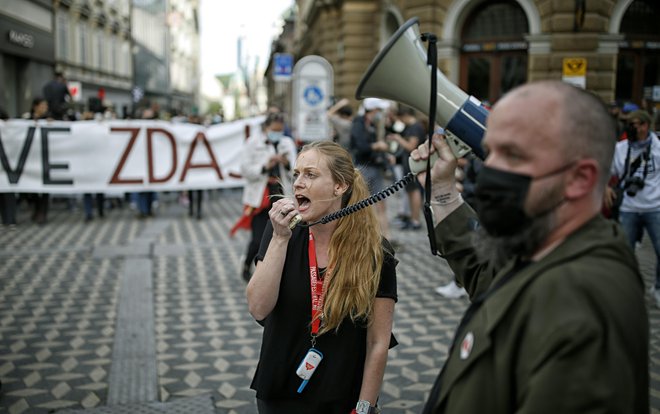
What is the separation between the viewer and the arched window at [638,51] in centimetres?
1598

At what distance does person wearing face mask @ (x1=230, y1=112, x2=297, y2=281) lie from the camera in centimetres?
708

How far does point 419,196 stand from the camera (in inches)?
422

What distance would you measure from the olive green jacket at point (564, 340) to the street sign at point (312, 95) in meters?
11.7

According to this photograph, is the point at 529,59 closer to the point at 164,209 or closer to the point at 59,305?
the point at 164,209

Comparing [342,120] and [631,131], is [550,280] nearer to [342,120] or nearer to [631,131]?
[631,131]

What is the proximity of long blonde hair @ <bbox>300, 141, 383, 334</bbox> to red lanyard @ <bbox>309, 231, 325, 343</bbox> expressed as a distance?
0.03m

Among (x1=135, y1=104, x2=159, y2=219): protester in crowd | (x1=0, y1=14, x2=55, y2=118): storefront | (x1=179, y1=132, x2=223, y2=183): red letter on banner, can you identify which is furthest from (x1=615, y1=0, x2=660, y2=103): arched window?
(x1=0, y1=14, x2=55, y2=118): storefront

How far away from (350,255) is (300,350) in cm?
40

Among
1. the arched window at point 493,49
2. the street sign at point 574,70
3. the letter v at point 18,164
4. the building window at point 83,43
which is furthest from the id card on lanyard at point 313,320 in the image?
the building window at point 83,43

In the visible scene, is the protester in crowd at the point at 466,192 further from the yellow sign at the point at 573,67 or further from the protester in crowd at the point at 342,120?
the yellow sign at the point at 573,67

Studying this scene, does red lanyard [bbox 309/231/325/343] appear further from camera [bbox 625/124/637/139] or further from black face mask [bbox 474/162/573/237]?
camera [bbox 625/124/637/139]

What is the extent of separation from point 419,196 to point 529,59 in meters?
7.00

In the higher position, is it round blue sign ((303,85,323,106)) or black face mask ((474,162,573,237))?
round blue sign ((303,85,323,106))

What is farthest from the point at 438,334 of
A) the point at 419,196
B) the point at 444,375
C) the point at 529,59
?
the point at 529,59
